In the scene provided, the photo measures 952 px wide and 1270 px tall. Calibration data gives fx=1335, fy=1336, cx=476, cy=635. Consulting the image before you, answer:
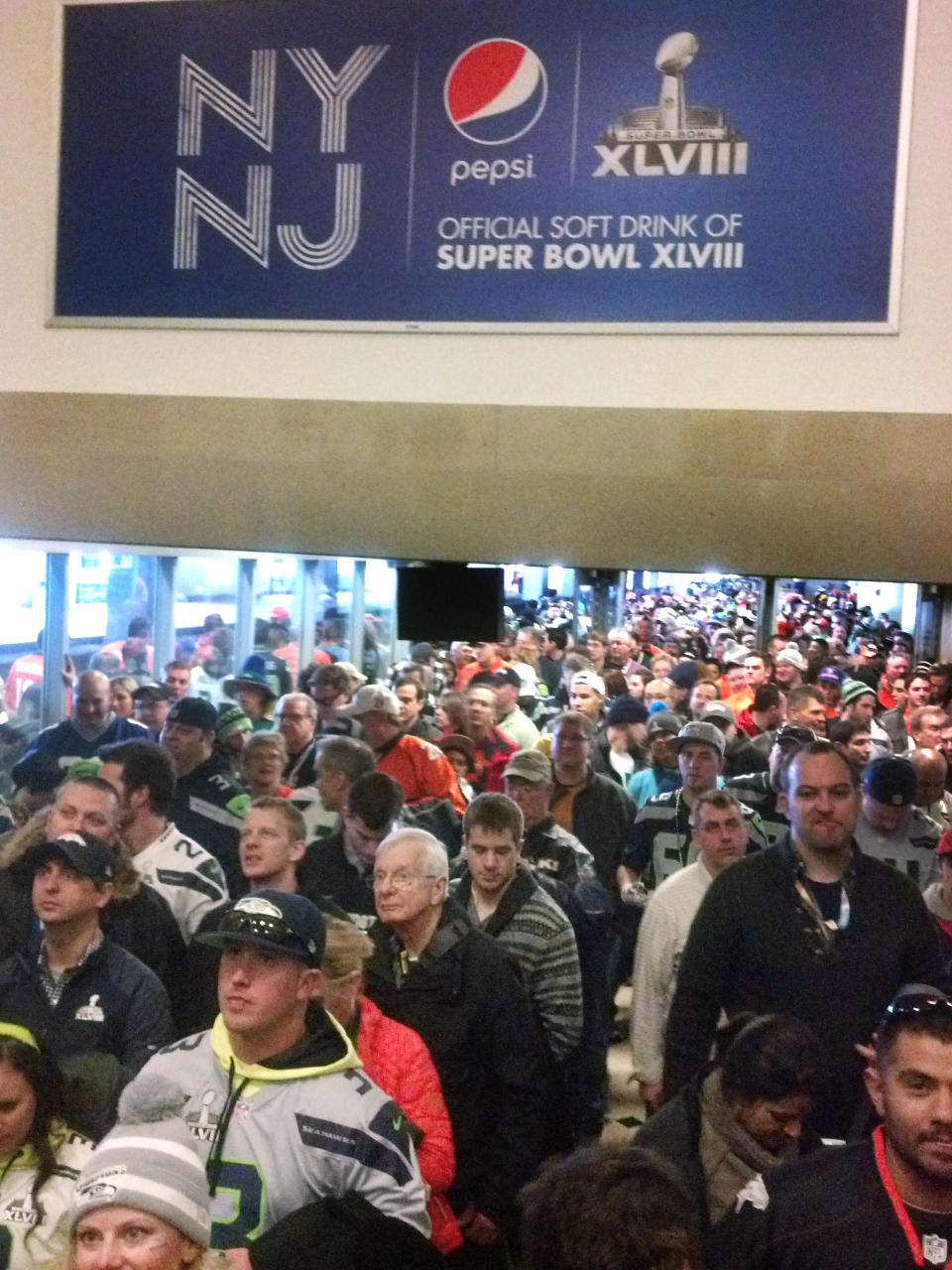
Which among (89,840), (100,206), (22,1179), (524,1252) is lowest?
(22,1179)

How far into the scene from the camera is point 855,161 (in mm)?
2963

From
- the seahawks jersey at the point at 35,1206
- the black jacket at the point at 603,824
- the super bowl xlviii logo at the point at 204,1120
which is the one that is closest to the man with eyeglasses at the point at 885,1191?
the super bowl xlviii logo at the point at 204,1120

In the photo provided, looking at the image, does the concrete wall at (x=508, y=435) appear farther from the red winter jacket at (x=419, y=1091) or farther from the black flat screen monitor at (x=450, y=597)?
the red winter jacket at (x=419, y=1091)

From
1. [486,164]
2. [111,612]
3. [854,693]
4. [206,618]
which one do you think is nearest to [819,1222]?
[486,164]

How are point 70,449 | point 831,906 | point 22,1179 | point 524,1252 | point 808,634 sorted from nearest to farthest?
point 524,1252
point 22,1179
point 831,906
point 70,449
point 808,634

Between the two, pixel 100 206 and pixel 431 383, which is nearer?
pixel 431 383

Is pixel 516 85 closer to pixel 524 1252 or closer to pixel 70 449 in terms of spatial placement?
pixel 70 449

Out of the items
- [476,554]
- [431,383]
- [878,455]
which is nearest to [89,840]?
[476,554]

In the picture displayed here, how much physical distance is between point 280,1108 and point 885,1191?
0.92 m

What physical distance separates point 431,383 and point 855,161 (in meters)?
1.08

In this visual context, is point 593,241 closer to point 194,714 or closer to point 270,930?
point 270,930

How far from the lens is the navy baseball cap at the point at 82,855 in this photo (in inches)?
110

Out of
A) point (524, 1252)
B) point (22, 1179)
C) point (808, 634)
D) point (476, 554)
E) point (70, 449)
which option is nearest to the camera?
point (524, 1252)

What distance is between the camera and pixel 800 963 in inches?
111
